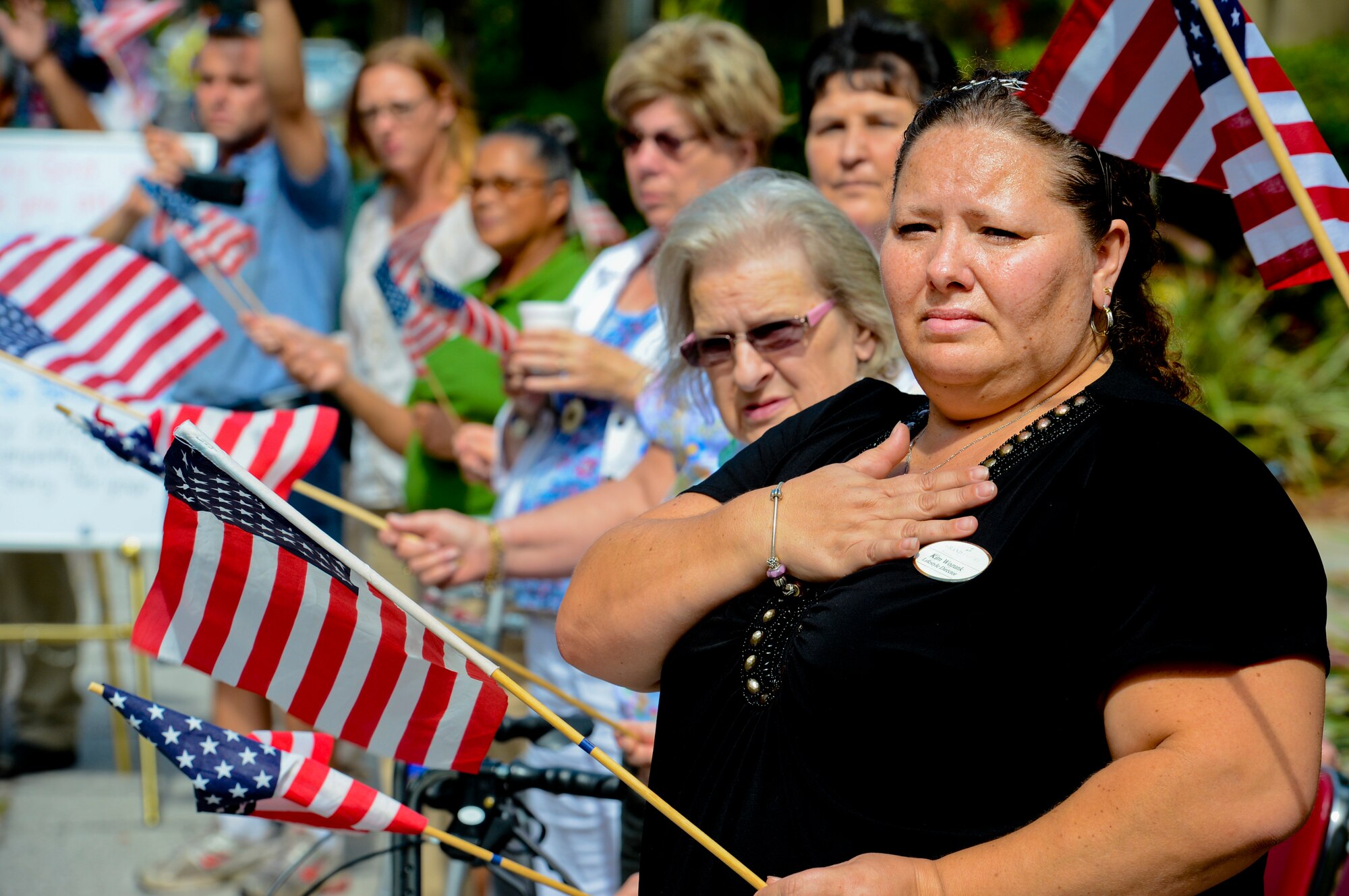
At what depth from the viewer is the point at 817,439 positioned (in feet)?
6.57

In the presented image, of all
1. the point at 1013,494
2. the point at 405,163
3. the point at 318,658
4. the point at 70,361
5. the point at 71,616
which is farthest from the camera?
the point at 71,616

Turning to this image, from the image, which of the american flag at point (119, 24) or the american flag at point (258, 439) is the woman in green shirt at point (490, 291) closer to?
the american flag at point (258, 439)

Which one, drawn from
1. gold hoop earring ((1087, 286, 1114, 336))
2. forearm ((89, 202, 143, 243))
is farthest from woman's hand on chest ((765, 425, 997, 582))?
forearm ((89, 202, 143, 243))

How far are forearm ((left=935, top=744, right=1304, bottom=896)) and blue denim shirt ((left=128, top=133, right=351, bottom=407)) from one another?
397cm

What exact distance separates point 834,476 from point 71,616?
527 cm

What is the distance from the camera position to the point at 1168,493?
1481 millimetres

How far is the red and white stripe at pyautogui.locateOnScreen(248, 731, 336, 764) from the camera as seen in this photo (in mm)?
2283

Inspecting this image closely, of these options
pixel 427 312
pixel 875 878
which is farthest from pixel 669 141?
pixel 875 878

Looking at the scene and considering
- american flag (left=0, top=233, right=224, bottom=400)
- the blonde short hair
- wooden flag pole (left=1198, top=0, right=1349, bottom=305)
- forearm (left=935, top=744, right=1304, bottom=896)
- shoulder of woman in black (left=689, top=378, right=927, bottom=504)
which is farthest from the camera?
american flag (left=0, top=233, right=224, bottom=400)

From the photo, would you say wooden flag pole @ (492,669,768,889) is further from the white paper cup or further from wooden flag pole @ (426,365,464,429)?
wooden flag pole @ (426,365,464,429)

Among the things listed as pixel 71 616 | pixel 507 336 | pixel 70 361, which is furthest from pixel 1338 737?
pixel 71 616

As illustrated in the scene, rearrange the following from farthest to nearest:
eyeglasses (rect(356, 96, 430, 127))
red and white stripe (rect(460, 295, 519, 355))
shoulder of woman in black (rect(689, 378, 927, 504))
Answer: eyeglasses (rect(356, 96, 430, 127)) < red and white stripe (rect(460, 295, 519, 355)) < shoulder of woman in black (rect(689, 378, 927, 504))

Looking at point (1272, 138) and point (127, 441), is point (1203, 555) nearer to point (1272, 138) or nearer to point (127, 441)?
point (1272, 138)

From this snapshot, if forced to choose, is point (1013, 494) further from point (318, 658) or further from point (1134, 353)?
point (318, 658)
